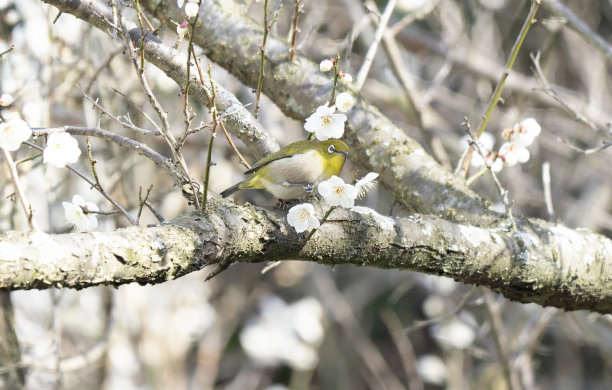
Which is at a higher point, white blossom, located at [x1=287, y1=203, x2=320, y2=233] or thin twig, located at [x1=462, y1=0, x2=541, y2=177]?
thin twig, located at [x1=462, y1=0, x2=541, y2=177]

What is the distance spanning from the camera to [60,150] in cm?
142

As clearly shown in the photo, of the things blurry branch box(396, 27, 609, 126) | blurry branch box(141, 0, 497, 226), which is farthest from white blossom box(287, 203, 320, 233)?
blurry branch box(396, 27, 609, 126)

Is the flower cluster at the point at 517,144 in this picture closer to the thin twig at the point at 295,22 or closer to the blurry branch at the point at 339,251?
the blurry branch at the point at 339,251

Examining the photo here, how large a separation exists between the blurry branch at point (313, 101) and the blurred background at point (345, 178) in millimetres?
231

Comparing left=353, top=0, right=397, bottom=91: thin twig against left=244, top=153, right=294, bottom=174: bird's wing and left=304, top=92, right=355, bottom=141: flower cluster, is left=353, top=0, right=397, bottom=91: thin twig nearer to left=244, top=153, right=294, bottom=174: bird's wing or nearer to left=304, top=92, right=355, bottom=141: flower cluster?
left=244, top=153, right=294, bottom=174: bird's wing

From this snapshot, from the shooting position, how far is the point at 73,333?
6035mm

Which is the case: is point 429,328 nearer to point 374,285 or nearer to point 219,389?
point 374,285

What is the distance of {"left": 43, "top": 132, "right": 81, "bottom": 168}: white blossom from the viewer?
1404 mm

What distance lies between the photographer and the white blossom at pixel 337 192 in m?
1.48

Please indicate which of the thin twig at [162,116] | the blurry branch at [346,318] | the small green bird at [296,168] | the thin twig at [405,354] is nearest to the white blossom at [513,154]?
the small green bird at [296,168]

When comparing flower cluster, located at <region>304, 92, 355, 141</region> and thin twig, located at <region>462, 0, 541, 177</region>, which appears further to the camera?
thin twig, located at <region>462, 0, 541, 177</region>

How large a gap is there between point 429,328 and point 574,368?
1835 millimetres

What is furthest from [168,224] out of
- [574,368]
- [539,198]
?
[574,368]

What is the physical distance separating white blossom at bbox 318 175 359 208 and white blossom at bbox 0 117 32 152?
70 cm
